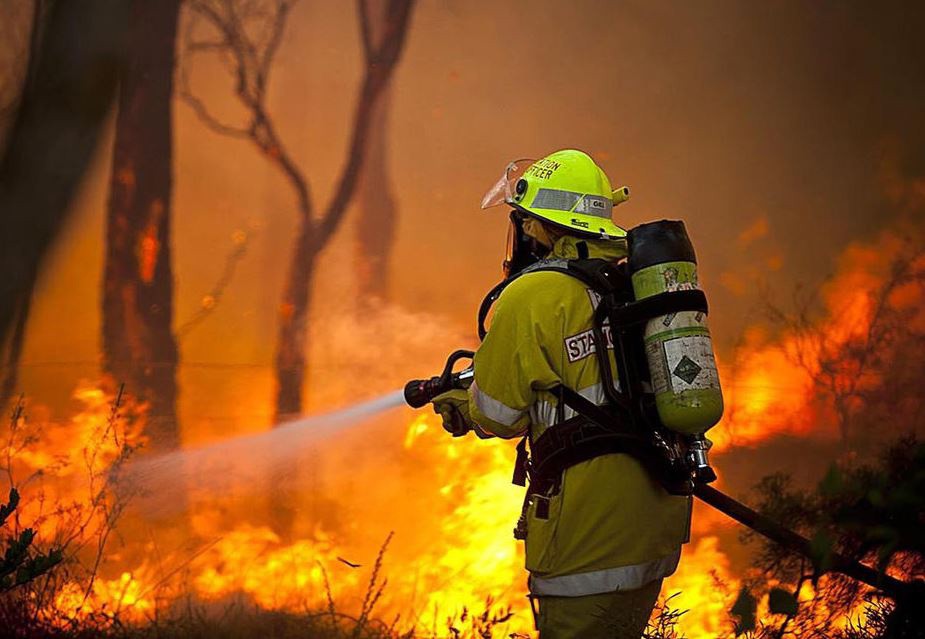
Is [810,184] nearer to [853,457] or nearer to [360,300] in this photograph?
[853,457]

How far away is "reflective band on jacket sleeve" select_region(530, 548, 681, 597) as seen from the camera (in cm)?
298

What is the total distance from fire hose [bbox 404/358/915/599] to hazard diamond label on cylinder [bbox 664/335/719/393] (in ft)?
1.36

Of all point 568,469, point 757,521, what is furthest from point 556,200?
point 757,521

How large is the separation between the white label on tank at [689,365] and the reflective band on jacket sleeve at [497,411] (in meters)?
0.45

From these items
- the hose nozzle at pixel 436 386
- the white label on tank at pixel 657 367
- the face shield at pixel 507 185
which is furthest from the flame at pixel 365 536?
the white label on tank at pixel 657 367

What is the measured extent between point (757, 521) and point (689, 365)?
51 cm

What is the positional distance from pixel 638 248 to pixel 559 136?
112 inches

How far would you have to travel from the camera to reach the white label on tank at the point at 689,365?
9.34ft

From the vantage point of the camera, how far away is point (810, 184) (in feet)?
19.5

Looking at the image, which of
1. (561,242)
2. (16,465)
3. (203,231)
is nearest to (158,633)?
(16,465)

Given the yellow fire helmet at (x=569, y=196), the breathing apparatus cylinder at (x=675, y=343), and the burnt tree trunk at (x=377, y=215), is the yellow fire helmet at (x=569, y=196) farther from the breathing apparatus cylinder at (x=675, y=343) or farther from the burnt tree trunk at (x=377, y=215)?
the burnt tree trunk at (x=377, y=215)

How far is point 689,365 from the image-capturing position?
2.85m

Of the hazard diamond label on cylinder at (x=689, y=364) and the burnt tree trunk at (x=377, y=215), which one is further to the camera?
the burnt tree trunk at (x=377, y=215)

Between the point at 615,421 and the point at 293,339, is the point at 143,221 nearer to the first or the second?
the point at 293,339
